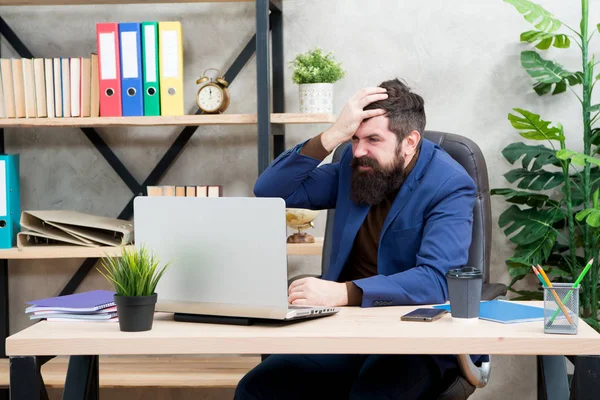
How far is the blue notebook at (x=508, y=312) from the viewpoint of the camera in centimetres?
147

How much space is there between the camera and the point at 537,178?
2887 millimetres

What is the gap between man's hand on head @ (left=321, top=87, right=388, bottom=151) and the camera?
1.93 metres

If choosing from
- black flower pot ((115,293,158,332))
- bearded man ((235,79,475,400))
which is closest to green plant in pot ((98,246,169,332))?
black flower pot ((115,293,158,332))

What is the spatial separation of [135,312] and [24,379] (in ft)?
0.75

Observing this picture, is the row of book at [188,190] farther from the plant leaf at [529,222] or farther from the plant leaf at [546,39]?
the plant leaf at [546,39]

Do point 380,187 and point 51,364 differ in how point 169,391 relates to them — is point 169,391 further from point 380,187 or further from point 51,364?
point 380,187

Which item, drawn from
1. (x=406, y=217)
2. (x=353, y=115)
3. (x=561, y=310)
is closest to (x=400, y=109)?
(x=353, y=115)

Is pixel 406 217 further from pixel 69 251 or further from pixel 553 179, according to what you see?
pixel 69 251

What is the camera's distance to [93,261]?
10.5ft

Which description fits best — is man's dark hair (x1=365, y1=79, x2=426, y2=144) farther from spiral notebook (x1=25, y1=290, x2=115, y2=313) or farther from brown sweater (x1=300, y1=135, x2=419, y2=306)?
spiral notebook (x1=25, y1=290, x2=115, y2=313)

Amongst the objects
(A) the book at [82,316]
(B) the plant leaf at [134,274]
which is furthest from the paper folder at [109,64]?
(B) the plant leaf at [134,274]

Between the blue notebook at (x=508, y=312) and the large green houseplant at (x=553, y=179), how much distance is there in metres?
1.17

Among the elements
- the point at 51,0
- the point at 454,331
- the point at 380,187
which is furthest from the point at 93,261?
the point at 454,331

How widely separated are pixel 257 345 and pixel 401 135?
889 millimetres
